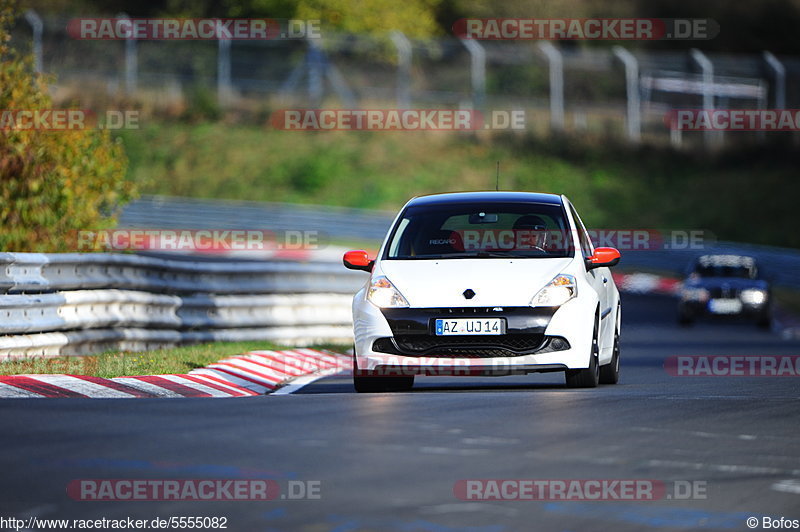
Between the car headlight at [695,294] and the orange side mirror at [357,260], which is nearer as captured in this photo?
the orange side mirror at [357,260]

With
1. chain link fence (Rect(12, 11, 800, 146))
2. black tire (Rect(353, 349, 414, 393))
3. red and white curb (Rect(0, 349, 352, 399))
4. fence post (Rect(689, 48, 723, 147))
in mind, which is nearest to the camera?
red and white curb (Rect(0, 349, 352, 399))

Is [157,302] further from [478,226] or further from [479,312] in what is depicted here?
[479,312]

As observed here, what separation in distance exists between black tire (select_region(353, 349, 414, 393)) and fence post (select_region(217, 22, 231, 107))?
3457 centimetres

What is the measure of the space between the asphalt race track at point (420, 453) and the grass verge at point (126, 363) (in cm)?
246

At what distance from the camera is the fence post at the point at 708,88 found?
45347mm

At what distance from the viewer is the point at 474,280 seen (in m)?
12.1

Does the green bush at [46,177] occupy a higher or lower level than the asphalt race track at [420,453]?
higher

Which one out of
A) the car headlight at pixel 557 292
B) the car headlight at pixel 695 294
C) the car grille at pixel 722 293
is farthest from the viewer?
the car grille at pixel 722 293

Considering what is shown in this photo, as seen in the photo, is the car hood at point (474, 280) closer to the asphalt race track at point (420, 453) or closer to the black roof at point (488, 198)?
the asphalt race track at point (420, 453)

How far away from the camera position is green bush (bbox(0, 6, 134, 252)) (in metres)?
18.0

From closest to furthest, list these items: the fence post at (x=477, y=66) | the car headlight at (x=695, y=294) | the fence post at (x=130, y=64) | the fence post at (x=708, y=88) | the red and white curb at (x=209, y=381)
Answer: the red and white curb at (x=209, y=381)
the car headlight at (x=695, y=294)
the fence post at (x=708, y=88)
the fence post at (x=477, y=66)
the fence post at (x=130, y=64)

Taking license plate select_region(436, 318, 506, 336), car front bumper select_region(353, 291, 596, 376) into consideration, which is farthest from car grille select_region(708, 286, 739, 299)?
license plate select_region(436, 318, 506, 336)

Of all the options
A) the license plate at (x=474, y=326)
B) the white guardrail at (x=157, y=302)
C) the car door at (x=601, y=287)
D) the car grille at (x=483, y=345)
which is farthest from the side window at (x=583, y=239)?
the white guardrail at (x=157, y=302)

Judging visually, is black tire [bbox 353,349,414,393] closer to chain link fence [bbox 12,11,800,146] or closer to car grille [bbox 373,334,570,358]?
car grille [bbox 373,334,570,358]
